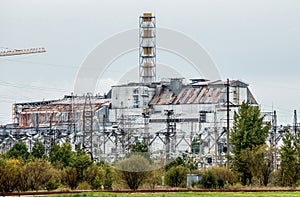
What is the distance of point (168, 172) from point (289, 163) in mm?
7898

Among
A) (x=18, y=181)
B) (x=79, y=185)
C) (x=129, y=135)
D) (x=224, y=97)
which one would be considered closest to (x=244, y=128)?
(x=79, y=185)

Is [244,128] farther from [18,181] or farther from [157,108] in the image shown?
[157,108]

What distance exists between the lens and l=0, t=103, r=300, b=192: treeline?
43.2m

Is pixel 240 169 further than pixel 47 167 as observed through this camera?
Yes

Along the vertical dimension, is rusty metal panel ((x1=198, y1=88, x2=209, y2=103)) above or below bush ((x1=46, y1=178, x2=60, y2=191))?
above

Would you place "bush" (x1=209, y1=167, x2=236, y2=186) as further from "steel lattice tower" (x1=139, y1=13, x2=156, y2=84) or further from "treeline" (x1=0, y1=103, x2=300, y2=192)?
"steel lattice tower" (x1=139, y1=13, x2=156, y2=84)

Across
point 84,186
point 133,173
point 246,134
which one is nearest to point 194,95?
point 246,134

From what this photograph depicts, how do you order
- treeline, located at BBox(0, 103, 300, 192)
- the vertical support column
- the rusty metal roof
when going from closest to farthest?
treeline, located at BBox(0, 103, 300, 192) < the vertical support column < the rusty metal roof

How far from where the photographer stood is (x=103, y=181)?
4494cm

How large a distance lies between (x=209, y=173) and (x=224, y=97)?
56.7 m

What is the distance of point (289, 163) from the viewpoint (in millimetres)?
47531

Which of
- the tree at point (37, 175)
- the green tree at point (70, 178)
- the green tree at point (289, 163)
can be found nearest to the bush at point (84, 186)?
the green tree at point (70, 178)

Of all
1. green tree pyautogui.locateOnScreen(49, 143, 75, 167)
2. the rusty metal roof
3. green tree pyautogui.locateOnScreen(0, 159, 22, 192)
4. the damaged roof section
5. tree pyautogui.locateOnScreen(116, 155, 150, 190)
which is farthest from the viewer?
the rusty metal roof

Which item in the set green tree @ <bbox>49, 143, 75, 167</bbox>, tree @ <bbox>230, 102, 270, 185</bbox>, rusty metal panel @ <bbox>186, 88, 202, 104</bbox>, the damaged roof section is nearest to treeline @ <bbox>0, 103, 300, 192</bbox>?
tree @ <bbox>230, 102, 270, 185</bbox>
